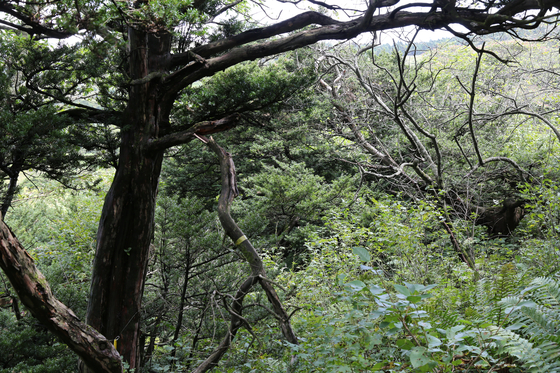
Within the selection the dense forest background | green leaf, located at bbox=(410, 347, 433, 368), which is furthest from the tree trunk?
green leaf, located at bbox=(410, 347, 433, 368)

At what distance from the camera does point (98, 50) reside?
3.76 metres

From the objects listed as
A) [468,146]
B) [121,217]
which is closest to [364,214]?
[468,146]

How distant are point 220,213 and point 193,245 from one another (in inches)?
99.0

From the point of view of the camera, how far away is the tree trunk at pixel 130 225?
147 inches

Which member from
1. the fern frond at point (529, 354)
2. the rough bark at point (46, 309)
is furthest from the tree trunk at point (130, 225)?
the fern frond at point (529, 354)

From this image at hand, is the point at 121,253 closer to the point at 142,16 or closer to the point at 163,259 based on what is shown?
the point at 163,259

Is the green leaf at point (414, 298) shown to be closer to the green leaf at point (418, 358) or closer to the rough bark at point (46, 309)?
the green leaf at point (418, 358)

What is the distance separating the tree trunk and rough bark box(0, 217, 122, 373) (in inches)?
54.8

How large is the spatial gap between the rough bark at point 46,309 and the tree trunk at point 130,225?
1392 mm

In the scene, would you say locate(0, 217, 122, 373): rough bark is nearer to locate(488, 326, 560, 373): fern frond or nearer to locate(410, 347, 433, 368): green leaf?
locate(410, 347, 433, 368): green leaf

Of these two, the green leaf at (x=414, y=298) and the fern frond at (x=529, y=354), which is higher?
the green leaf at (x=414, y=298)

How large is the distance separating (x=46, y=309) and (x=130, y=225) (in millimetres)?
1673

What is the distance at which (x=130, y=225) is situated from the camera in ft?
12.8

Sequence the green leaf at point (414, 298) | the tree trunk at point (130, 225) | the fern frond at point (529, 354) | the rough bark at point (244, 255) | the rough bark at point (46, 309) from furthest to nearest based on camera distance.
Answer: the tree trunk at point (130, 225)
the rough bark at point (244, 255)
the rough bark at point (46, 309)
the fern frond at point (529, 354)
the green leaf at point (414, 298)
